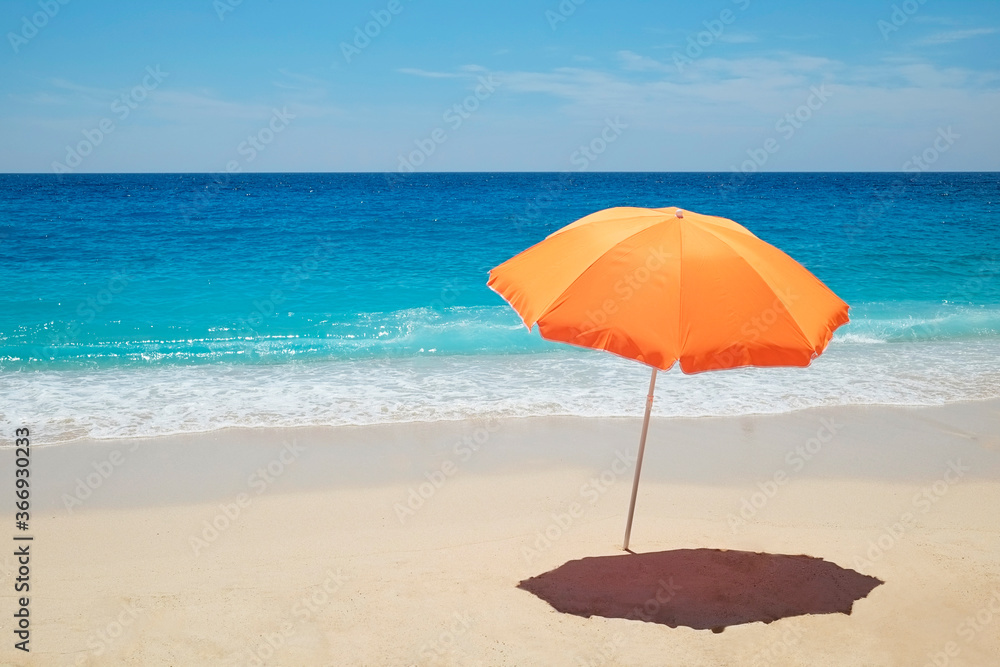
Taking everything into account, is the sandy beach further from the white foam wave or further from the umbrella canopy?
the umbrella canopy

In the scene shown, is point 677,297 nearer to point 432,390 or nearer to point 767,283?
point 767,283

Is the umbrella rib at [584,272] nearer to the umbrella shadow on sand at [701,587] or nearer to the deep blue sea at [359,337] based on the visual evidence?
the umbrella shadow on sand at [701,587]

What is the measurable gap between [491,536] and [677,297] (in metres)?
2.51

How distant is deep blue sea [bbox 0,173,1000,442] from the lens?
27.0 feet

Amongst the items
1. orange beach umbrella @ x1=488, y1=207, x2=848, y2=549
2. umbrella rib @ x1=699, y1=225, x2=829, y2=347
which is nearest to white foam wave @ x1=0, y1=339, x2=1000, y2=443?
orange beach umbrella @ x1=488, y1=207, x2=848, y2=549

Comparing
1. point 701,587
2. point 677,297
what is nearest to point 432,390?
point 701,587

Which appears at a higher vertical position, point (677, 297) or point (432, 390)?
point (677, 297)

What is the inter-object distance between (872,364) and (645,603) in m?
7.93

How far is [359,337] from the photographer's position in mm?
12398

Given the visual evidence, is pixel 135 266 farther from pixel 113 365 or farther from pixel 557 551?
pixel 557 551

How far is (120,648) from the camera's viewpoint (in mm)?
3688

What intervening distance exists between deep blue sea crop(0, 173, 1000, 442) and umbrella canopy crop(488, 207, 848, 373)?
13.8 feet

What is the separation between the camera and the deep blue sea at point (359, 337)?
324 inches

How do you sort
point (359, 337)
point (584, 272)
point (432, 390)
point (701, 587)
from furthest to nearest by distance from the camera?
1. point (359, 337)
2. point (432, 390)
3. point (701, 587)
4. point (584, 272)
